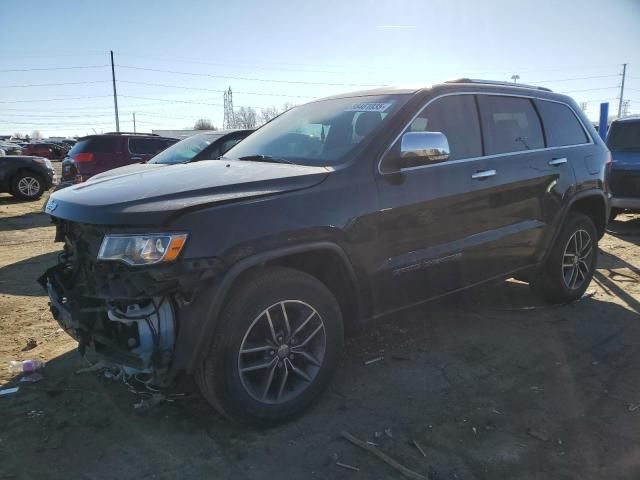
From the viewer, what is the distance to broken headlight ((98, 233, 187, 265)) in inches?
98.2

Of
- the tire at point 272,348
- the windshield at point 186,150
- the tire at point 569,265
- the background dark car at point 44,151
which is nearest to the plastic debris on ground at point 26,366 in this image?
the tire at point 272,348

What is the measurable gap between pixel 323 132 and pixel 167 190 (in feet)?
4.55

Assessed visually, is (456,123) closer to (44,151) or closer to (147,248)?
(147,248)

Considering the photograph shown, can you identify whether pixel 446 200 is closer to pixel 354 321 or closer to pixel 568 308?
pixel 354 321

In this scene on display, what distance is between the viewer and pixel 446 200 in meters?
3.61

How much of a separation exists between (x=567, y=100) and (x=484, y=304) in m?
2.15

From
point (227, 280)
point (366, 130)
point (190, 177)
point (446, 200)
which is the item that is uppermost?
point (366, 130)

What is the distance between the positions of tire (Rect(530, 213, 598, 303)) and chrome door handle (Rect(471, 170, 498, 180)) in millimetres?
1324

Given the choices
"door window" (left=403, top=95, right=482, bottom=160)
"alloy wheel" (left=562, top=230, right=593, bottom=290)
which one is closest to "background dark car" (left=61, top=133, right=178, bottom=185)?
"door window" (left=403, top=95, right=482, bottom=160)

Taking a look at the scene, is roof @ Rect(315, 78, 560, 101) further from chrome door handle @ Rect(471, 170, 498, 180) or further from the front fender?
the front fender

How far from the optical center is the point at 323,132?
12.4ft

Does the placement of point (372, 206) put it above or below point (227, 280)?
above

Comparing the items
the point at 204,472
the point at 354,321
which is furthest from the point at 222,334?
the point at 354,321

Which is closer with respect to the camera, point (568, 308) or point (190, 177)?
point (190, 177)
